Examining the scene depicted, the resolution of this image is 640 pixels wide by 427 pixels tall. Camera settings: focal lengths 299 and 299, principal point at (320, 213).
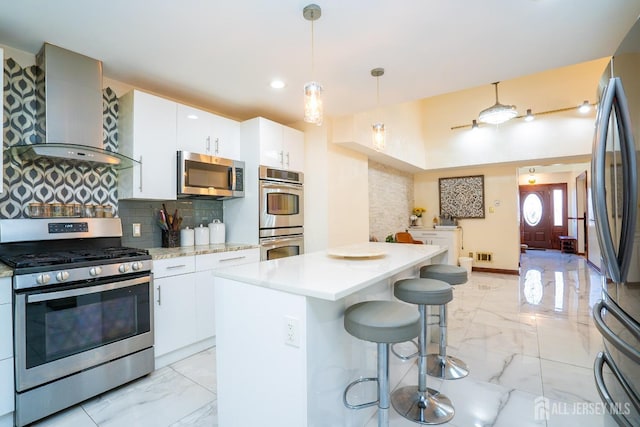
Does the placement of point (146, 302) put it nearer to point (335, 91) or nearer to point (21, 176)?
point (21, 176)

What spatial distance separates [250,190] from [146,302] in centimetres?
150

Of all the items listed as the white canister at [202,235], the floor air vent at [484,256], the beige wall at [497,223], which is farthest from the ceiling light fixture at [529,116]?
the white canister at [202,235]

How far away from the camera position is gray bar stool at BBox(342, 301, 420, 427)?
1.32 m

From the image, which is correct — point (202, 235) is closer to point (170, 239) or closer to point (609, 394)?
point (170, 239)

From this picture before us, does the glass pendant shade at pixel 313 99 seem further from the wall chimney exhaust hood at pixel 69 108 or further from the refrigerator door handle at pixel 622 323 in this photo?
the refrigerator door handle at pixel 622 323

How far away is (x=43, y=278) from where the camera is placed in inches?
68.8

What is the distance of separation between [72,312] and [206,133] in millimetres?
1897

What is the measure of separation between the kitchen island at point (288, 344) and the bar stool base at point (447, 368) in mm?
745

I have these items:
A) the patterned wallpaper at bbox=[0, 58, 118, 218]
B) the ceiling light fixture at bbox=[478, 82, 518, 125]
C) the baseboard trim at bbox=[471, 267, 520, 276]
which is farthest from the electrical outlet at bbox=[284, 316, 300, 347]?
the baseboard trim at bbox=[471, 267, 520, 276]

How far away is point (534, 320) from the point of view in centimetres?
333

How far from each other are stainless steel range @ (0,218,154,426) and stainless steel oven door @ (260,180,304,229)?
1.30 meters

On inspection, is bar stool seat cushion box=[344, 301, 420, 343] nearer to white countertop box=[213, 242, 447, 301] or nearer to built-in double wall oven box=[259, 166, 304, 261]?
white countertop box=[213, 242, 447, 301]

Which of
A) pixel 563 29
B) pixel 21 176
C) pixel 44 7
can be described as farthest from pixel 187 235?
pixel 563 29

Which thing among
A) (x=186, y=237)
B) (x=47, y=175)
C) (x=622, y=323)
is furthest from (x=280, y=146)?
(x=622, y=323)
